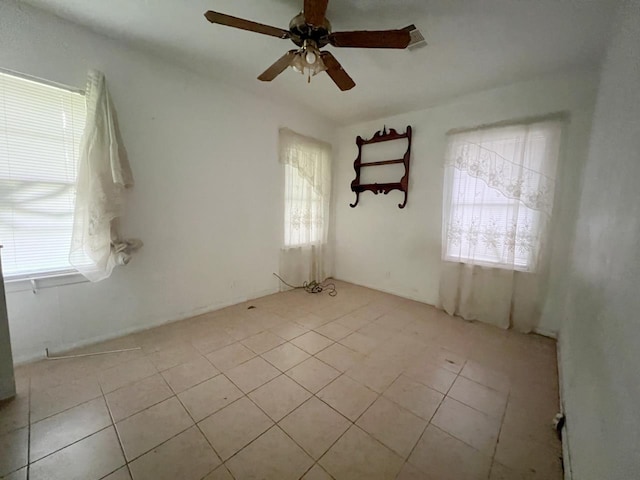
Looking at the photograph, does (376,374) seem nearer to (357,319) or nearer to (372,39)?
(357,319)

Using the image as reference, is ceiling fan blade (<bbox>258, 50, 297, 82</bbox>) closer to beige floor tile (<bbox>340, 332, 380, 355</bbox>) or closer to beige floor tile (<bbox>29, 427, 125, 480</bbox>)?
beige floor tile (<bbox>340, 332, 380, 355</bbox>)

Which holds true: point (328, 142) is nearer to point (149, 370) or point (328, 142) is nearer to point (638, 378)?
point (149, 370)

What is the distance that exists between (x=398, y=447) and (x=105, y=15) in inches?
136

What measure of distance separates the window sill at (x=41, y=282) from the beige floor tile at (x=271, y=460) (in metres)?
1.97

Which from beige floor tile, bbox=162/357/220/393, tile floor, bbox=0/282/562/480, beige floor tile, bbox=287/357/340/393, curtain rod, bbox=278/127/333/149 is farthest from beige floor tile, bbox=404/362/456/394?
curtain rod, bbox=278/127/333/149

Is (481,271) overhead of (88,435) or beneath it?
overhead

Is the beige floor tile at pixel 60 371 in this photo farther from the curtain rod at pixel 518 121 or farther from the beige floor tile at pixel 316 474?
the curtain rod at pixel 518 121

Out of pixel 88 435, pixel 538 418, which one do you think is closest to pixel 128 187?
pixel 88 435

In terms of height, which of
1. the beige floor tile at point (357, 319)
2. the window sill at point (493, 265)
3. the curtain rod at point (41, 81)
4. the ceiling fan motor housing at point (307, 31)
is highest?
the ceiling fan motor housing at point (307, 31)

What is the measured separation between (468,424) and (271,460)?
117 centimetres

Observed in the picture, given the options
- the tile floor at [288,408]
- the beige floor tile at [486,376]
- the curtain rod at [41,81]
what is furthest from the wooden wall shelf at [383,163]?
the curtain rod at [41,81]

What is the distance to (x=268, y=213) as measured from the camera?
3295 millimetres

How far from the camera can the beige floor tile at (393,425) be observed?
1297 mm

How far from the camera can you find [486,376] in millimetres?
1869
